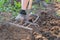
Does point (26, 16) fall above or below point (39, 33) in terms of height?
above

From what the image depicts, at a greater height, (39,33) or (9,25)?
(9,25)

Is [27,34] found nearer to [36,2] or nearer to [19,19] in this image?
[19,19]

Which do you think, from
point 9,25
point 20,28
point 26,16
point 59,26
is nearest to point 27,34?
point 20,28

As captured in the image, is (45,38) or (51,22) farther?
(51,22)

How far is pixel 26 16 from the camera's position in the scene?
10.5ft

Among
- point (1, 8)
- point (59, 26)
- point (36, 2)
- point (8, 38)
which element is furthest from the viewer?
point (36, 2)

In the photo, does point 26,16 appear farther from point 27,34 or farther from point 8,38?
point 8,38

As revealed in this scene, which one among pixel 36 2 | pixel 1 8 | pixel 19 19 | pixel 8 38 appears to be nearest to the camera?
pixel 8 38

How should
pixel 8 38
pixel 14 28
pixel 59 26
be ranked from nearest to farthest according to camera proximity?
pixel 8 38 < pixel 14 28 < pixel 59 26

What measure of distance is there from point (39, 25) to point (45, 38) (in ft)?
1.75

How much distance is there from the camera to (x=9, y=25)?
9.25 feet

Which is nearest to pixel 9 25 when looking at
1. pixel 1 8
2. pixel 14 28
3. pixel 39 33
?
pixel 14 28

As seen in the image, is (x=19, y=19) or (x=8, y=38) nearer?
(x=8, y=38)

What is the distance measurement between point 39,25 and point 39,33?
1.21 ft
